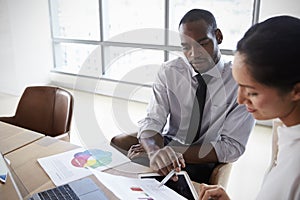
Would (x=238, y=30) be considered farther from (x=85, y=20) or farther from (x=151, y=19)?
(x=85, y=20)

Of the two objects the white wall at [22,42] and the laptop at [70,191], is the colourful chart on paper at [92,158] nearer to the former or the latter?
the laptop at [70,191]

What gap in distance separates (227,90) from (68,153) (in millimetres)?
811

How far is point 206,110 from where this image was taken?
151cm

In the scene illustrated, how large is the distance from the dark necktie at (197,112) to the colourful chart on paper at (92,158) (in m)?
0.46

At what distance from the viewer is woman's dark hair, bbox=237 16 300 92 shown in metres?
0.55

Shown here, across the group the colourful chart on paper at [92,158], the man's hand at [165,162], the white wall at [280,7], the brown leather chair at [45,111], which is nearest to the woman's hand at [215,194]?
the man's hand at [165,162]

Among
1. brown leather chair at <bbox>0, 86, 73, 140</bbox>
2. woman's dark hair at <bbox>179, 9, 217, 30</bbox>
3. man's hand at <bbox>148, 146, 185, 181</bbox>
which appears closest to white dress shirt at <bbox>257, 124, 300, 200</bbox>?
man's hand at <bbox>148, 146, 185, 181</bbox>

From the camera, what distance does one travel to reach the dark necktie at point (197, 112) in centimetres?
152

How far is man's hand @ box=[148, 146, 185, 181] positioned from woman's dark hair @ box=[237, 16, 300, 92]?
66 centimetres

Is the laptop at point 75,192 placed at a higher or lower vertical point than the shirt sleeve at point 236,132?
lower

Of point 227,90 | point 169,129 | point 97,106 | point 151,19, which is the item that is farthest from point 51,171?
point 151,19

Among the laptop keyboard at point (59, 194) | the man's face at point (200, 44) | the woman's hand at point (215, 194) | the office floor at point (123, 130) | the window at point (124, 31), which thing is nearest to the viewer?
the woman's hand at point (215, 194)

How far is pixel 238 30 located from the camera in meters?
3.62

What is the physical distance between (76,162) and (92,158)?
0.07 metres
